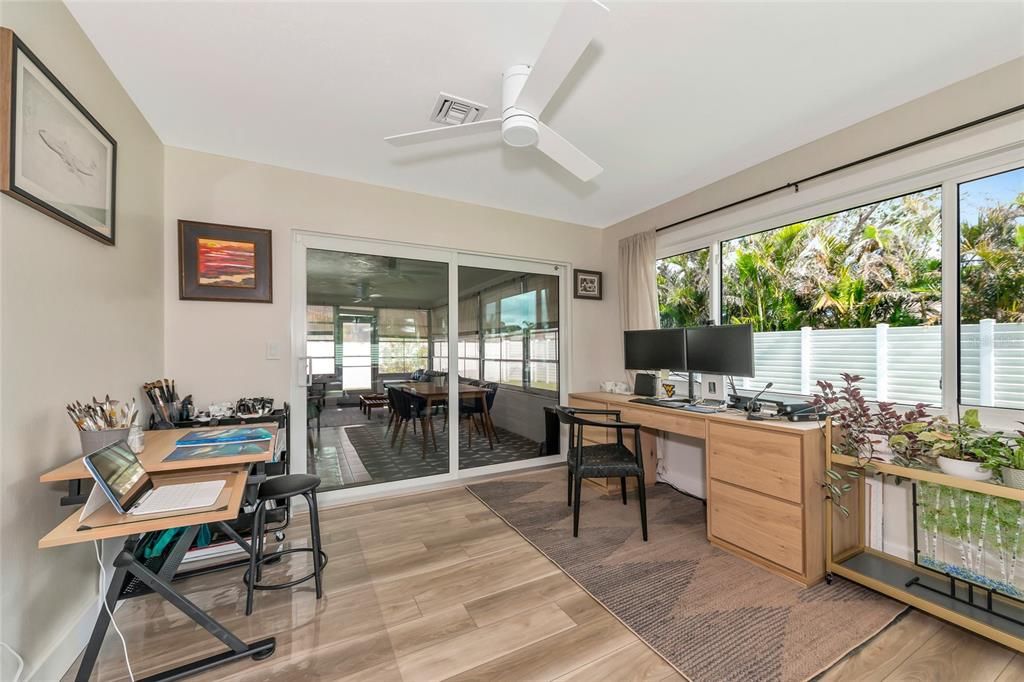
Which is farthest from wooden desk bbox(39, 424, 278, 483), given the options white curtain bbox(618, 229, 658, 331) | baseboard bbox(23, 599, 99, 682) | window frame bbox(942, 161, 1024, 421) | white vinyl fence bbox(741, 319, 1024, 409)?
window frame bbox(942, 161, 1024, 421)

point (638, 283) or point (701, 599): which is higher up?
point (638, 283)

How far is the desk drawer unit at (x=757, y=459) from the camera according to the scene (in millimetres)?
1973

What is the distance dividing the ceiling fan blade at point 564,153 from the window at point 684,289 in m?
1.60

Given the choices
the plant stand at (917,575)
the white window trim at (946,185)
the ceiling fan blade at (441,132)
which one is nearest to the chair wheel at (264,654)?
the ceiling fan blade at (441,132)

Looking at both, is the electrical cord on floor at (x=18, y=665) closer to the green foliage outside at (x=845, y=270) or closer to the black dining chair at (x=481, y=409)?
the black dining chair at (x=481, y=409)

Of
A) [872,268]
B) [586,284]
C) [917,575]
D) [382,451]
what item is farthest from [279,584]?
[872,268]

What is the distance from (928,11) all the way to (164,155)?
4.03 m

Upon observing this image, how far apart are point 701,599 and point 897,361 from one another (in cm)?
171

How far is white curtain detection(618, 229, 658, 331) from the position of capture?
140 inches

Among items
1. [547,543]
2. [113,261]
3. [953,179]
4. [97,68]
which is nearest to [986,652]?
[547,543]

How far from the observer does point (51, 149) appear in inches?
56.5

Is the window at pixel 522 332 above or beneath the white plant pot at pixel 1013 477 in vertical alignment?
above

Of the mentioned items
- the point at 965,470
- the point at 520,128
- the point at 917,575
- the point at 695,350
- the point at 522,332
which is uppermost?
the point at 520,128

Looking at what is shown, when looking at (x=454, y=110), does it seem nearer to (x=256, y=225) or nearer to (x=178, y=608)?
(x=256, y=225)
